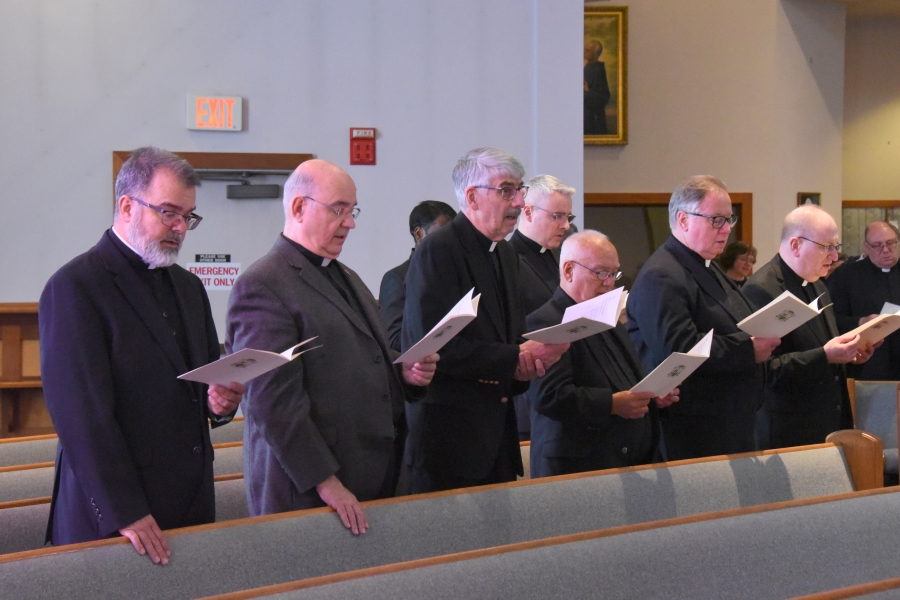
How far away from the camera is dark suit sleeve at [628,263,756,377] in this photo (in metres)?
3.00

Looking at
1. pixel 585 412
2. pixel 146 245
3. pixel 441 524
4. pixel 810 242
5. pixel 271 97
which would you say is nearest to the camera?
pixel 146 245

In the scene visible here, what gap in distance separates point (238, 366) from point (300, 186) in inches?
25.4

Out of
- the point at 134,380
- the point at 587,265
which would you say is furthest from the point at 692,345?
the point at 134,380

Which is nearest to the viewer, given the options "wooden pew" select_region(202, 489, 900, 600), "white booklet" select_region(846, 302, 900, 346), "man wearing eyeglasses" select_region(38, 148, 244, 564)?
"wooden pew" select_region(202, 489, 900, 600)

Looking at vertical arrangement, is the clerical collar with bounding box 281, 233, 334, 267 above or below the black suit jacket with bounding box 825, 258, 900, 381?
above

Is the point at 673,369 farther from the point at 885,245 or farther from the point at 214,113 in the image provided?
the point at 214,113

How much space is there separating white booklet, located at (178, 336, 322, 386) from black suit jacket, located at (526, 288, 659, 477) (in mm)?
1070

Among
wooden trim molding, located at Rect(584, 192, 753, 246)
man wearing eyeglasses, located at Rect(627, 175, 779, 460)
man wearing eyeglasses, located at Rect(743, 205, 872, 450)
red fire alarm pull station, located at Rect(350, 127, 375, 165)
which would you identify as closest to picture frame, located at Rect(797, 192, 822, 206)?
wooden trim molding, located at Rect(584, 192, 753, 246)

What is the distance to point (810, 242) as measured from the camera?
3619mm

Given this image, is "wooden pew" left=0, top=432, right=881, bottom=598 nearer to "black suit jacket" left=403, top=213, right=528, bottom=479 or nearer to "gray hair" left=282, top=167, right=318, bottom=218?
"black suit jacket" left=403, top=213, right=528, bottom=479

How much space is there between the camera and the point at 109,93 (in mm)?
5629

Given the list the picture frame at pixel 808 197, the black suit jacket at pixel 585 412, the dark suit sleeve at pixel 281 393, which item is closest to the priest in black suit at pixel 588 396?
the black suit jacket at pixel 585 412

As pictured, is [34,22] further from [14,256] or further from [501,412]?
[501,412]

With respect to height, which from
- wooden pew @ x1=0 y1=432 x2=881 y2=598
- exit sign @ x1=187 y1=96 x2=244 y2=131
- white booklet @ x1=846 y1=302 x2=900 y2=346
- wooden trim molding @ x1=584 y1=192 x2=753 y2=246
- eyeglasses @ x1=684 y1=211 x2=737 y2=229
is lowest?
wooden pew @ x1=0 y1=432 x2=881 y2=598
